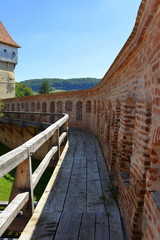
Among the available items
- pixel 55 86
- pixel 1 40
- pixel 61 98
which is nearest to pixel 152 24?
pixel 61 98

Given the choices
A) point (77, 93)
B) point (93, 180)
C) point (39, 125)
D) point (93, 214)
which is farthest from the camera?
point (77, 93)

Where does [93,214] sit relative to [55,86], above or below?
below

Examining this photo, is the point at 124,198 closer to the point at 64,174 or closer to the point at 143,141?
the point at 143,141

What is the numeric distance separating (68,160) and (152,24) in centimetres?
399

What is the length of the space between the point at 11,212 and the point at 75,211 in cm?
127

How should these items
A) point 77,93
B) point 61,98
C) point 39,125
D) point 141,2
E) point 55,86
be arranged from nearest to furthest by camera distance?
point 141,2 → point 39,125 → point 77,93 → point 61,98 → point 55,86

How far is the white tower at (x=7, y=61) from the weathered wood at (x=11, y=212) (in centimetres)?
3402

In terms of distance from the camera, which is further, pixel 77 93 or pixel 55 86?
pixel 55 86

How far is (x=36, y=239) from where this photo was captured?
91.1 inches

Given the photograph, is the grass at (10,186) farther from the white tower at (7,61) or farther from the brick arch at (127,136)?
the white tower at (7,61)

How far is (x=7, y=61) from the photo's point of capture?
33.3 meters

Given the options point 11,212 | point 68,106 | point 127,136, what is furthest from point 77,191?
point 68,106

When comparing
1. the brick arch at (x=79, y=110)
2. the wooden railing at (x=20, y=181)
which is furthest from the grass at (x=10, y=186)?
the wooden railing at (x=20, y=181)

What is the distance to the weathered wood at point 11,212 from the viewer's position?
175 centimetres
